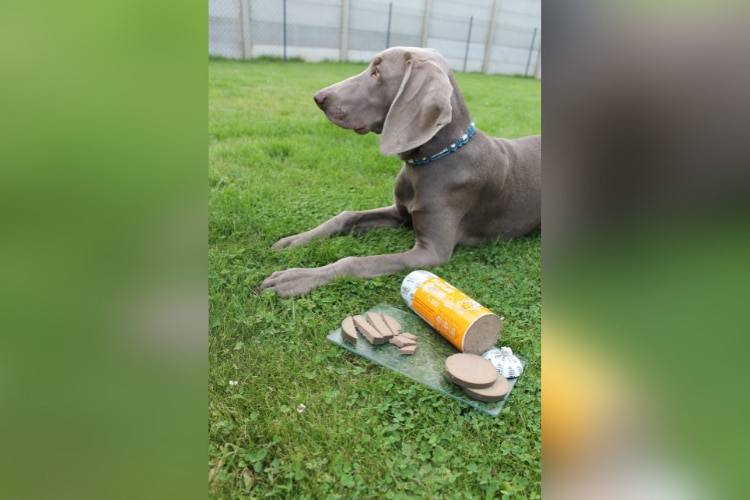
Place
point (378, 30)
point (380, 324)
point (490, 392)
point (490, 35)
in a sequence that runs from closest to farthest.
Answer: point (490, 392) < point (380, 324) < point (378, 30) < point (490, 35)

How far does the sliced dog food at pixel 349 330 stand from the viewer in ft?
7.67

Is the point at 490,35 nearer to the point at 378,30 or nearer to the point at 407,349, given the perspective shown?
the point at 378,30

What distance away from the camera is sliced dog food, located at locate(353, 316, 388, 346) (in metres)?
2.34

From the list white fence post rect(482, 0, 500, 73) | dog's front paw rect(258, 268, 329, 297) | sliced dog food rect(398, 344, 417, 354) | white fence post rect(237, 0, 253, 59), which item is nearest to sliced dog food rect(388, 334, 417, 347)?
sliced dog food rect(398, 344, 417, 354)

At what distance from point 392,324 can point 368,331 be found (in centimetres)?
16

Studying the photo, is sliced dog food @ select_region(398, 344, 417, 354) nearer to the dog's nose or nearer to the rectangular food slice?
the rectangular food slice

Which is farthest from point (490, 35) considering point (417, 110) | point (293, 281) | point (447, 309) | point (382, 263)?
point (447, 309)

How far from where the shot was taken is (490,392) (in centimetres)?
206
